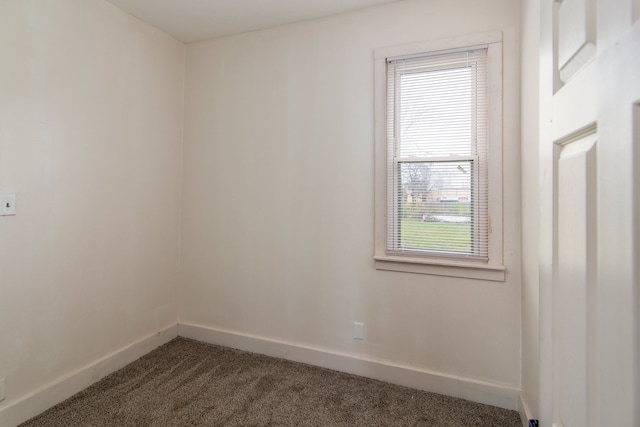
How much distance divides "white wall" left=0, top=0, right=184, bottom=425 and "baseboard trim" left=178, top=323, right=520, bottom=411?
51 cm

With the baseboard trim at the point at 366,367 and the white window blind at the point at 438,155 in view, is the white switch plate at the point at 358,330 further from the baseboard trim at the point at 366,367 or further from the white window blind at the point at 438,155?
the white window blind at the point at 438,155

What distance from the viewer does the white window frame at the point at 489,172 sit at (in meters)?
1.99

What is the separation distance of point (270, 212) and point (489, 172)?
1606mm

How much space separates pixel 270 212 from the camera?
103 inches

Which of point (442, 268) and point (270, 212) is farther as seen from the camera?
point (270, 212)

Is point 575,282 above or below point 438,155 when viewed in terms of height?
below

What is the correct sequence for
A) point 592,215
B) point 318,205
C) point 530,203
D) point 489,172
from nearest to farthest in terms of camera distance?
1. point 592,215
2. point 530,203
3. point 489,172
4. point 318,205

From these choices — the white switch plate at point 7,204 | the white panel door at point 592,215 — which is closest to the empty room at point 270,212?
the white switch plate at point 7,204

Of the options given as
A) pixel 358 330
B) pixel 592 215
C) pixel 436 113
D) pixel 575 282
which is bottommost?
pixel 358 330

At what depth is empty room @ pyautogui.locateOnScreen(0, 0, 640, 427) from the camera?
1870mm

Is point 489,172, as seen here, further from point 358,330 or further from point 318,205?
point 358,330

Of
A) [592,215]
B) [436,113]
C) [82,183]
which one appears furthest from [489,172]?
[82,183]

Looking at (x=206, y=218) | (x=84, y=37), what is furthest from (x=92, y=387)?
(x=84, y=37)

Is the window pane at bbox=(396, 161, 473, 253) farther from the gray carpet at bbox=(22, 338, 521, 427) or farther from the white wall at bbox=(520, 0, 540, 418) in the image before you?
the gray carpet at bbox=(22, 338, 521, 427)
